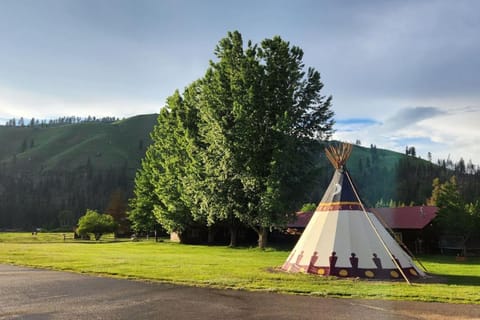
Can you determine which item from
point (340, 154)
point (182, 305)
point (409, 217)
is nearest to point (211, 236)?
point (409, 217)

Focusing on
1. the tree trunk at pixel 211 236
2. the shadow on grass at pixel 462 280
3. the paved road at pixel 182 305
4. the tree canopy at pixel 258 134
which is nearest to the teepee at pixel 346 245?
the shadow on grass at pixel 462 280

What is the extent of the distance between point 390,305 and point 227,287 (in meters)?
5.41

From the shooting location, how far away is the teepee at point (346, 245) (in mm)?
17094

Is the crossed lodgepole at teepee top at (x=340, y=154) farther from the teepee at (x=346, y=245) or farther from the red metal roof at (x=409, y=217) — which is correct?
the red metal roof at (x=409, y=217)

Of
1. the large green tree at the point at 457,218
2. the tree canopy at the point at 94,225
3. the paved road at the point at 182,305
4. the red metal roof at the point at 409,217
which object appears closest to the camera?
the paved road at the point at 182,305

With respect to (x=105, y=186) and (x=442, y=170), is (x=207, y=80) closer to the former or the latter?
(x=442, y=170)

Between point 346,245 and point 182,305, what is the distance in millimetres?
8779

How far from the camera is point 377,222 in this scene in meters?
19.2

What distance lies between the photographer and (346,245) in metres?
17.8

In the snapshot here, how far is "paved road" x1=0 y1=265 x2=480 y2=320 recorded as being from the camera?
398 inches

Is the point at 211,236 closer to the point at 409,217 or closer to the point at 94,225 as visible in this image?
the point at 409,217

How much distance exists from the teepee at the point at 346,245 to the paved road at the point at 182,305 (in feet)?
16.2

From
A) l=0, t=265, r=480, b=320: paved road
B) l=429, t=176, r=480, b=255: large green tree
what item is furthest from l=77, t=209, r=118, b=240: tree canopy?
l=0, t=265, r=480, b=320: paved road

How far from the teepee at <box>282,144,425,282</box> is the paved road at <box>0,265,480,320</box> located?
4927 millimetres
